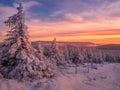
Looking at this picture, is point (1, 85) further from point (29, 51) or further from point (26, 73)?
point (29, 51)

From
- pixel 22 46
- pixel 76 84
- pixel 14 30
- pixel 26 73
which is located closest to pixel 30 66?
pixel 26 73

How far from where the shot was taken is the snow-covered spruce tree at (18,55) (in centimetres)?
1952

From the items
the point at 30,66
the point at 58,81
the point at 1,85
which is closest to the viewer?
the point at 1,85

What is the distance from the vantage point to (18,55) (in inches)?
768

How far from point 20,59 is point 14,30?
3.23 meters

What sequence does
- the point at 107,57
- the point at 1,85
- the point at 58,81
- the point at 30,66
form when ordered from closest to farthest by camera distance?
the point at 1,85, the point at 30,66, the point at 58,81, the point at 107,57

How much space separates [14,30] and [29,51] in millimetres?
2826

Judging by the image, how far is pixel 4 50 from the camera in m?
20.3

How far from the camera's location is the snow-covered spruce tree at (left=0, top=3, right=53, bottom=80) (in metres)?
19.5

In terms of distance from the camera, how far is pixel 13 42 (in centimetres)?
2055

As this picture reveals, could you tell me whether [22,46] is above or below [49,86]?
above

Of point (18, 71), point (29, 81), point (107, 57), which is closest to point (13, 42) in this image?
point (18, 71)

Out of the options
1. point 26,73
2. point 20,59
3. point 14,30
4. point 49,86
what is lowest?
point 49,86

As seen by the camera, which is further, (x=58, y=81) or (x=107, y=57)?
(x=107, y=57)
